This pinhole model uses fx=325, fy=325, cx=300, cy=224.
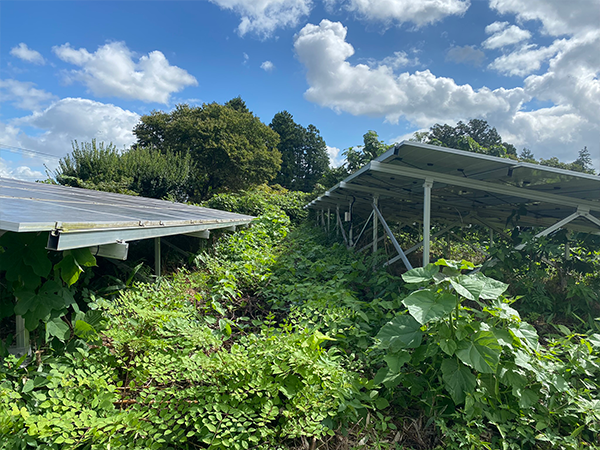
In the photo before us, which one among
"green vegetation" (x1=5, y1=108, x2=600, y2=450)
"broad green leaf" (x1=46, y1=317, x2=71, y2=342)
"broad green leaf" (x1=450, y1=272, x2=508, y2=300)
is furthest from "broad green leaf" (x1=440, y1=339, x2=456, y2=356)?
"broad green leaf" (x1=46, y1=317, x2=71, y2=342)

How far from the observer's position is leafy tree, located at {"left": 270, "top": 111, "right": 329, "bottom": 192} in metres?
40.5

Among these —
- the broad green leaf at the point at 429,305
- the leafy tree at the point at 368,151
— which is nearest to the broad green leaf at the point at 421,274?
the broad green leaf at the point at 429,305

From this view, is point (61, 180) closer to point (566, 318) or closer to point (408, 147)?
point (408, 147)

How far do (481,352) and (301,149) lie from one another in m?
41.7

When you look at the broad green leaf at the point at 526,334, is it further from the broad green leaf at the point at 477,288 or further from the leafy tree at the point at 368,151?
the leafy tree at the point at 368,151

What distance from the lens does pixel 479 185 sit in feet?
13.4

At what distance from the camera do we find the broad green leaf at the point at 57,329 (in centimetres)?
216

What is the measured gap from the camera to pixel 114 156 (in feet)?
49.8

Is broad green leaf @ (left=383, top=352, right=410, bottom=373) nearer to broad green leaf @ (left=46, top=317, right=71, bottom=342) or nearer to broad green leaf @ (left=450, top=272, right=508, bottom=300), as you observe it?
Answer: broad green leaf @ (left=450, top=272, right=508, bottom=300)

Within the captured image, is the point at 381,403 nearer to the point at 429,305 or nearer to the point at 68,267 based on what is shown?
the point at 429,305

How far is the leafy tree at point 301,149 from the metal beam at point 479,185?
3537 cm

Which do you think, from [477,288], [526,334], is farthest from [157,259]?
[526,334]

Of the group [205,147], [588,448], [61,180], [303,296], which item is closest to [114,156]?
[61,180]

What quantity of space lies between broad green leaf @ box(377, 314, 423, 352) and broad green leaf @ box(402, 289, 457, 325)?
0.82ft
